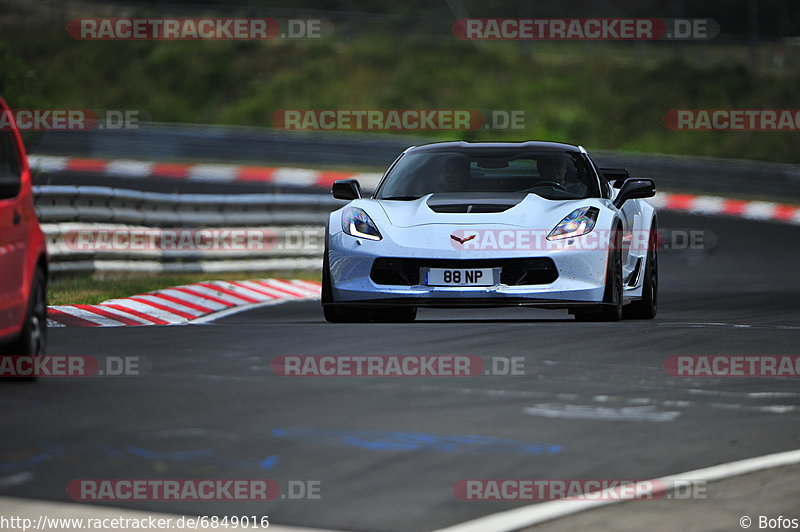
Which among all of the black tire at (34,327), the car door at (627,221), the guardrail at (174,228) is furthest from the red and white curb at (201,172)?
the black tire at (34,327)

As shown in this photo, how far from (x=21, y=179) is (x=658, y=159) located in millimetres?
26688

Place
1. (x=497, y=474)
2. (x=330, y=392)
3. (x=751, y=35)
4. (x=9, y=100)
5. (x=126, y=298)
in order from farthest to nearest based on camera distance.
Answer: (x=751, y=35) < (x=9, y=100) < (x=126, y=298) < (x=330, y=392) < (x=497, y=474)

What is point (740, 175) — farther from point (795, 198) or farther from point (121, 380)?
point (121, 380)

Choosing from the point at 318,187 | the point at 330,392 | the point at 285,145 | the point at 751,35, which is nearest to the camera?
the point at 330,392

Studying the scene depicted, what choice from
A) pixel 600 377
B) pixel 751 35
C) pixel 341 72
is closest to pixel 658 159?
pixel 751 35

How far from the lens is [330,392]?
847 cm

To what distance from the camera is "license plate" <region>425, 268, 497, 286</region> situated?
37.0ft

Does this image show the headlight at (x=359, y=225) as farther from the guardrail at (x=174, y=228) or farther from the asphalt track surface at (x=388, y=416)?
the guardrail at (x=174, y=228)

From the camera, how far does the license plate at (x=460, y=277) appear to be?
37.0 feet

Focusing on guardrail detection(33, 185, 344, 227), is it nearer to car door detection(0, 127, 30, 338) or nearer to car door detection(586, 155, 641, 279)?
car door detection(586, 155, 641, 279)

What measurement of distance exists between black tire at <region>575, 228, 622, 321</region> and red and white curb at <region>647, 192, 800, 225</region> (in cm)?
1913

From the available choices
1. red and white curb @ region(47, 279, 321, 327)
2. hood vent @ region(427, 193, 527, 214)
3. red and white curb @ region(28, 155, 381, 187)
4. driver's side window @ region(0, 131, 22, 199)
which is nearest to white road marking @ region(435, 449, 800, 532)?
driver's side window @ region(0, 131, 22, 199)

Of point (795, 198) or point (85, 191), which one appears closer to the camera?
point (85, 191)

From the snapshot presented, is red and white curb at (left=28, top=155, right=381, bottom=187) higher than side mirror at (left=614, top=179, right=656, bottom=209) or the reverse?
higher
